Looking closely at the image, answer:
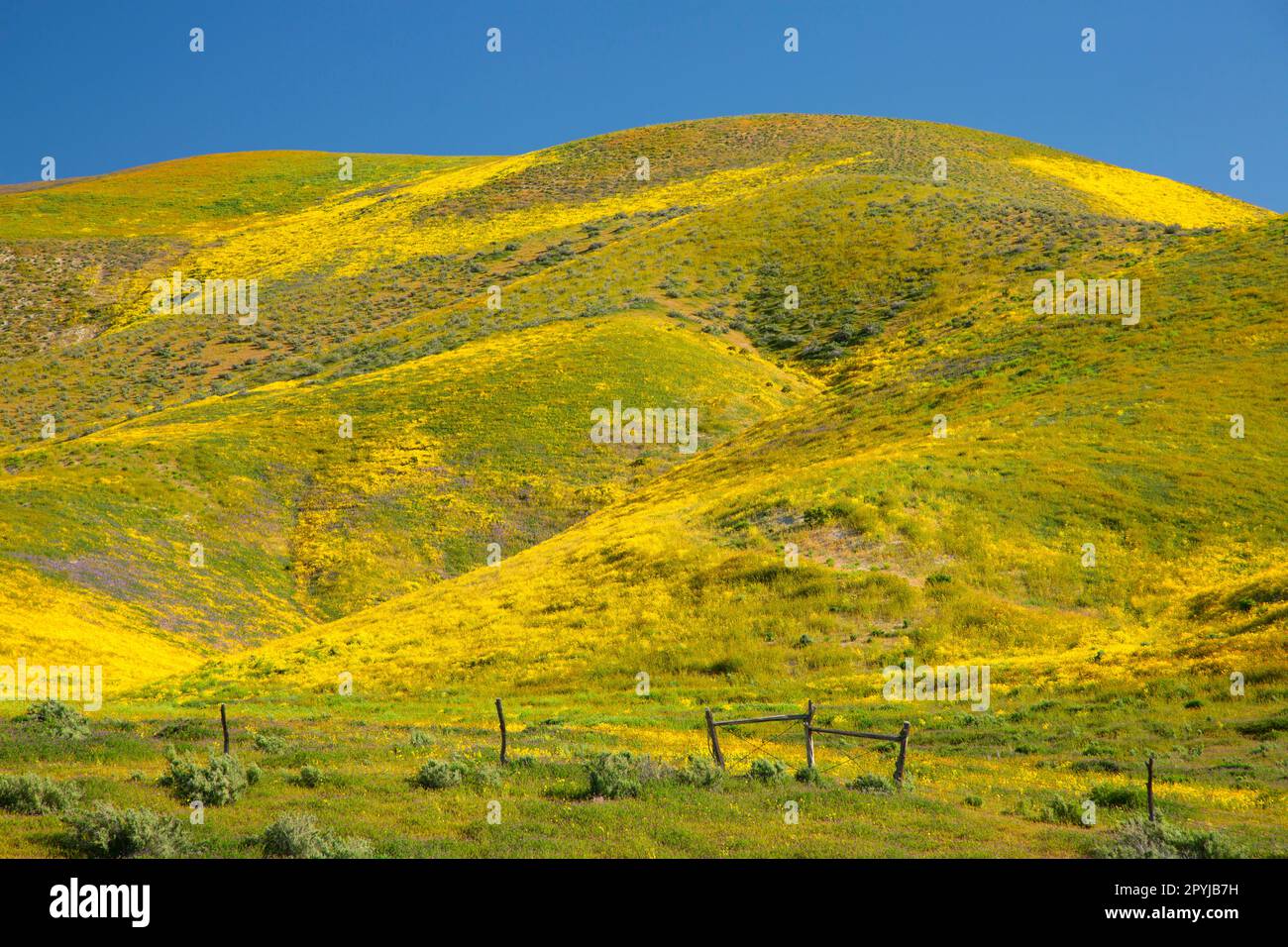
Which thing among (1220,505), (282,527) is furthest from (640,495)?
(1220,505)

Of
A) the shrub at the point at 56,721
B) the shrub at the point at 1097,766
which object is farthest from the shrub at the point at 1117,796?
the shrub at the point at 56,721

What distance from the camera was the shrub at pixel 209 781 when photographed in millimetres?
16547

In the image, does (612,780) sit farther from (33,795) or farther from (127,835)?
(33,795)

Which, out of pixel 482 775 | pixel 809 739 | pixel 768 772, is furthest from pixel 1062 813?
pixel 482 775

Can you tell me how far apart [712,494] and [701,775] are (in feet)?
105

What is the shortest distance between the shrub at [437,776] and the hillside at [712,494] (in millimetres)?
691

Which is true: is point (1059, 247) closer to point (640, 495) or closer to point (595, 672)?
point (640, 495)

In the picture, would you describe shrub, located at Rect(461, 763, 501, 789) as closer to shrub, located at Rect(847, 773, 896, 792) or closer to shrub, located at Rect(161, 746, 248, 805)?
shrub, located at Rect(161, 746, 248, 805)

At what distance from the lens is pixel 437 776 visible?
18.0m

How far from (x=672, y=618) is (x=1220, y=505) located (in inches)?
831

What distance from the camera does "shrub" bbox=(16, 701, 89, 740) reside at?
2127 cm

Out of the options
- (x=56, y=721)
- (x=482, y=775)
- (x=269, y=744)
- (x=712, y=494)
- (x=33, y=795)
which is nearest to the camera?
(x=33, y=795)

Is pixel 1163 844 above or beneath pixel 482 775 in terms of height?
beneath
